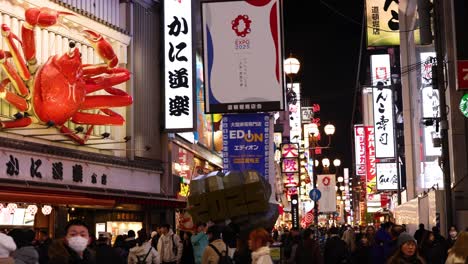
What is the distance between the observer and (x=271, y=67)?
19719 millimetres

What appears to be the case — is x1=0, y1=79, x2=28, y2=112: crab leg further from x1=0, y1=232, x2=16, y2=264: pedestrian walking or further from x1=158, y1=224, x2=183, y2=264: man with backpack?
x1=0, y1=232, x2=16, y2=264: pedestrian walking

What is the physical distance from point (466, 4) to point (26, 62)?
13.8 meters

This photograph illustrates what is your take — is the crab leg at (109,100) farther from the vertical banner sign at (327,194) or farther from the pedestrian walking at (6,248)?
the pedestrian walking at (6,248)

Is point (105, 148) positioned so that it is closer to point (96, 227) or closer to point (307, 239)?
A: point (96, 227)

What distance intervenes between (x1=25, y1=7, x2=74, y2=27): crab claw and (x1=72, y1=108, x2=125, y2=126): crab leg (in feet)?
11.4

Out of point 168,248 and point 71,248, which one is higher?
point 71,248

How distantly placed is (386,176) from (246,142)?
31491mm

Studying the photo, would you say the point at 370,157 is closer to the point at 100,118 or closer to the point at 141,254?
the point at 100,118

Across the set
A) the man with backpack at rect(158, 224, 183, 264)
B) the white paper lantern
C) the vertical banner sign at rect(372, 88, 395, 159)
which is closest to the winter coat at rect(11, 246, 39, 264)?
the man with backpack at rect(158, 224, 183, 264)

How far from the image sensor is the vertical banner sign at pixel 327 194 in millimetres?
33969

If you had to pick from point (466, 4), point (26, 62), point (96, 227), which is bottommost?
point (96, 227)

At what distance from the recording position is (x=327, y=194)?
113ft

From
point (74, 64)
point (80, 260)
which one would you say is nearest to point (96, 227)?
point (74, 64)

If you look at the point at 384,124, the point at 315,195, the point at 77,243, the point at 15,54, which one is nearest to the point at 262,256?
the point at 77,243
